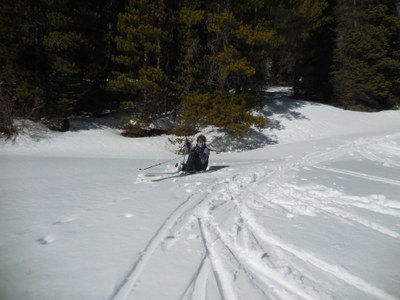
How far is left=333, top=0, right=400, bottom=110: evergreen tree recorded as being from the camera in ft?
86.1

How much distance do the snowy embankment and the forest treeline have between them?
266 inches

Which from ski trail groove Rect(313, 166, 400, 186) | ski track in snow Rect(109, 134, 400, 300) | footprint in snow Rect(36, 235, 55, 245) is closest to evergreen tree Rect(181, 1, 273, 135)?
ski trail groove Rect(313, 166, 400, 186)

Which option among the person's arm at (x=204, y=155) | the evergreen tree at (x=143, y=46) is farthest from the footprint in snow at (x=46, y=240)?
the evergreen tree at (x=143, y=46)

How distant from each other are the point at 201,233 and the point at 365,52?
87.2 ft

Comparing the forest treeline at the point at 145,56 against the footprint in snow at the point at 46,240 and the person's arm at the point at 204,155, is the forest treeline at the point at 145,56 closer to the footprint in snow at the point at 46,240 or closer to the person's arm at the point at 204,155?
the person's arm at the point at 204,155

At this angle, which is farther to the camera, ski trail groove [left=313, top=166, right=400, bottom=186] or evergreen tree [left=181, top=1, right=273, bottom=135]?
evergreen tree [left=181, top=1, right=273, bottom=135]

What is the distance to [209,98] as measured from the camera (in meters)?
16.9

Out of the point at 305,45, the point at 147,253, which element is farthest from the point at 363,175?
the point at 305,45

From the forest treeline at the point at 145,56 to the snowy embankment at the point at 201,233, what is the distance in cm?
675

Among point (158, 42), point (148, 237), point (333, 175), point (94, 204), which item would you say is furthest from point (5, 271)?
point (158, 42)

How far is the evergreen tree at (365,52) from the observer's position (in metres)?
26.2

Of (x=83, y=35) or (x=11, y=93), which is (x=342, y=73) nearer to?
(x=83, y=35)

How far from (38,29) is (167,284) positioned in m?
16.7

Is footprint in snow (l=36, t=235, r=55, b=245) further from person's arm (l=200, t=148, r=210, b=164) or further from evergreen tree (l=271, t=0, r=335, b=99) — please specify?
evergreen tree (l=271, t=0, r=335, b=99)
